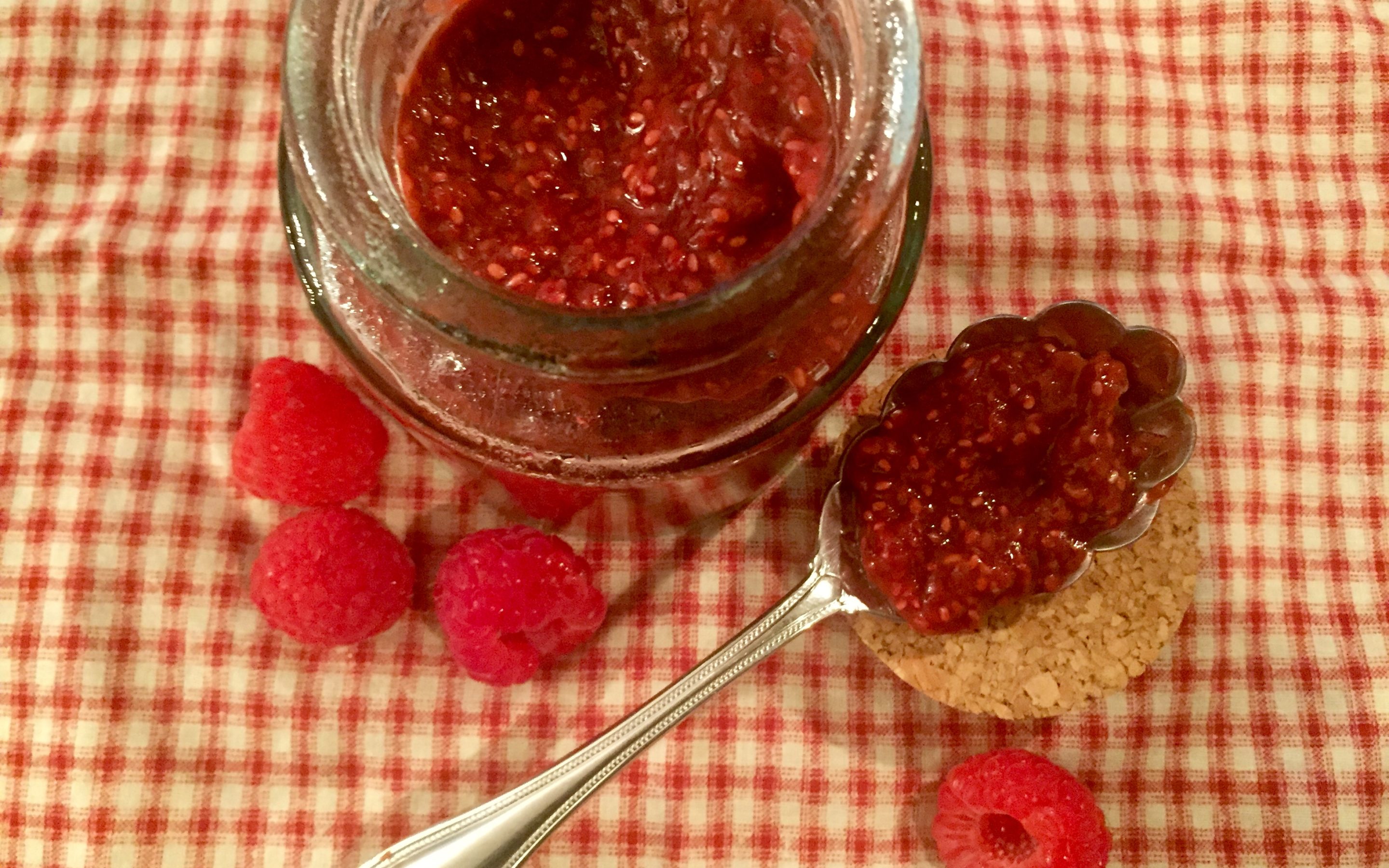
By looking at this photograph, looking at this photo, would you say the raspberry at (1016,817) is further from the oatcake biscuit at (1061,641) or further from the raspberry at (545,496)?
the raspberry at (545,496)

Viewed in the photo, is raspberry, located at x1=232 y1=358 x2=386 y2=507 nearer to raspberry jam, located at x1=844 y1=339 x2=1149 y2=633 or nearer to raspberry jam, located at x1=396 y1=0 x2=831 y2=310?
raspberry jam, located at x1=396 y1=0 x2=831 y2=310

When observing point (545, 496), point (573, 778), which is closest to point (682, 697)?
point (573, 778)

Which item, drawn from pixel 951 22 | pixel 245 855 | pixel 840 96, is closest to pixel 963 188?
pixel 951 22

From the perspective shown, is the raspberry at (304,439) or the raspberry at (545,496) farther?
the raspberry at (304,439)

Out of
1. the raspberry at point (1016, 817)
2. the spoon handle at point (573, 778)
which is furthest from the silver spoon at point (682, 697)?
the raspberry at point (1016, 817)

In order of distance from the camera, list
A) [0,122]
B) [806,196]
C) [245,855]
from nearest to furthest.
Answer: [806,196] → [245,855] → [0,122]

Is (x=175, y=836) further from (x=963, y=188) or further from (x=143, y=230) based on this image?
(x=963, y=188)
